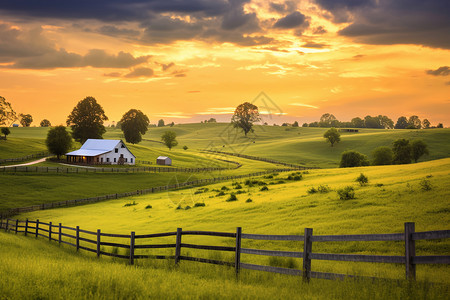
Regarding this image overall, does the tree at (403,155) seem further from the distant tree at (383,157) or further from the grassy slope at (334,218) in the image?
the grassy slope at (334,218)

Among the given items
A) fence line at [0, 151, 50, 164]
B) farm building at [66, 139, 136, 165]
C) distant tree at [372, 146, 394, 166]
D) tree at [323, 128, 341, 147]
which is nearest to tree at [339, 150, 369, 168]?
Result: distant tree at [372, 146, 394, 166]

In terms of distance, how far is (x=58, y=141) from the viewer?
9638cm

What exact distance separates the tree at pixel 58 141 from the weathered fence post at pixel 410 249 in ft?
325

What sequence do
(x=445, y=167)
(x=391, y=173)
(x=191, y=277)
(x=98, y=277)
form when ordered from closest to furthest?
(x=98, y=277) < (x=191, y=277) < (x=445, y=167) < (x=391, y=173)

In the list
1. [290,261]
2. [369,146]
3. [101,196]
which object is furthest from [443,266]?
[369,146]

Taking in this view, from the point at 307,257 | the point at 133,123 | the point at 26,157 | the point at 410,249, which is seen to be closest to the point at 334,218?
the point at 307,257

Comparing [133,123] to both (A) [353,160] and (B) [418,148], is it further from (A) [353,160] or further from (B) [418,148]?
(B) [418,148]

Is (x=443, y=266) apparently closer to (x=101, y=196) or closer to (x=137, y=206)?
(x=137, y=206)

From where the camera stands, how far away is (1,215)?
164ft

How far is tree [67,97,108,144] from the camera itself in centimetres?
11675

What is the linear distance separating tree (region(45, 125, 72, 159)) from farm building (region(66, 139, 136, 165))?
384 centimetres

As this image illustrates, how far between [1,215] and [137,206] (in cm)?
1773

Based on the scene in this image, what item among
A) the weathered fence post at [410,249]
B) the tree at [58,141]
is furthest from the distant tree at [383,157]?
the weathered fence post at [410,249]

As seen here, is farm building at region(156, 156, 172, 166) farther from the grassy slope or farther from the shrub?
the shrub
